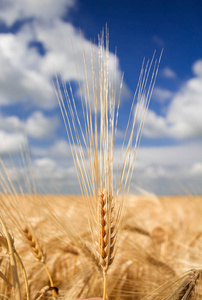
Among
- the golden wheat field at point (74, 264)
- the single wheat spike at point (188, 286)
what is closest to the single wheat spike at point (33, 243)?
the golden wheat field at point (74, 264)

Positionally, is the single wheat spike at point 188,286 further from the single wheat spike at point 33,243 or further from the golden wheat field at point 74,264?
the single wheat spike at point 33,243

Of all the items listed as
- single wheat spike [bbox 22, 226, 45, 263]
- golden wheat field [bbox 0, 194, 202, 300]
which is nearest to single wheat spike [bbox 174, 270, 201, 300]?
golden wheat field [bbox 0, 194, 202, 300]

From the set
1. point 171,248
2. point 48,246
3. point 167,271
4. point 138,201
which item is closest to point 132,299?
point 167,271

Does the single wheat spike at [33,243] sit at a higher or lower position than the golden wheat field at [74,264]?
higher

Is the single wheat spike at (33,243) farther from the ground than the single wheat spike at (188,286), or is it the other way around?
the single wheat spike at (33,243)

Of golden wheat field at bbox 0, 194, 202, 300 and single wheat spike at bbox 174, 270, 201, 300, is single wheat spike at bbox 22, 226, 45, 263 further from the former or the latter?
single wheat spike at bbox 174, 270, 201, 300

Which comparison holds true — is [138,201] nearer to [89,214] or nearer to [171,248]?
[171,248]

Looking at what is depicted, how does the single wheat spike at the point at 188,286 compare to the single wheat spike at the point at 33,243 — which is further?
the single wheat spike at the point at 33,243

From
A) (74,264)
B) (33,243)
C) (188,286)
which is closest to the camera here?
(188,286)

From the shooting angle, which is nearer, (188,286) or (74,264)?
(188,286)

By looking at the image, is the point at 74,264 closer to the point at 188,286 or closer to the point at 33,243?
the point at 33,243

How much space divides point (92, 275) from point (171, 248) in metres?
1.48

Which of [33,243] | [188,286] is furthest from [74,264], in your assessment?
[188,286]

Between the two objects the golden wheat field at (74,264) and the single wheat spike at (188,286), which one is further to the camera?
the golden wheat field at (74,264)
